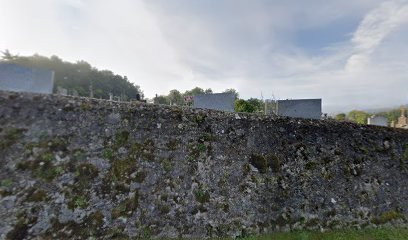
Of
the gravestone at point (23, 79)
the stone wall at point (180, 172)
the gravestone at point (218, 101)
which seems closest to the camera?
the stone wall at point (180, 172)

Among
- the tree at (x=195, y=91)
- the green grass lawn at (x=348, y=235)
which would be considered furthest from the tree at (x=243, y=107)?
the tree at (x=195, y=91)

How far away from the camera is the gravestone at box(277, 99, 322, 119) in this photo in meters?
9.69

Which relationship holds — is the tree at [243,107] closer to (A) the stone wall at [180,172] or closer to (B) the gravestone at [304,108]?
(B) the gravestone at [304,108]

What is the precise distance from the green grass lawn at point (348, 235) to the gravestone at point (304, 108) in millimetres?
4265

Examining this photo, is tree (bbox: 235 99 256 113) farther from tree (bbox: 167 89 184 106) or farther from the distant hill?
the distant hill

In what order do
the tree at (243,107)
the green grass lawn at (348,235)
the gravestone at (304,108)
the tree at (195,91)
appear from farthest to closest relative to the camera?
the tree at (195,91)
the tree at (243,107)
the gravestone at (304,108)
the green grass lawn at (348,235)

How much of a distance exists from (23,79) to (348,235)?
9.60 meters

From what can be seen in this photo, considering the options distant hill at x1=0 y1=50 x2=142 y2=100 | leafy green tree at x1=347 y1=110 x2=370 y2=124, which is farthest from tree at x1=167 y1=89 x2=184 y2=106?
distant hill at x1=0 y1=50 x2=142 y2=100

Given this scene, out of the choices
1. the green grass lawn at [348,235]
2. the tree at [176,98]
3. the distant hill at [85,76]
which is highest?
the distant hill at [85,76]

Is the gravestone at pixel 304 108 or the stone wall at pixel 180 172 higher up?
the gravestone at pixel 304 108

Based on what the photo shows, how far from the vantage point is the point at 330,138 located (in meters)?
7.93

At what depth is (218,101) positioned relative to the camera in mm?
9352

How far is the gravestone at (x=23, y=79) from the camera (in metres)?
6.59

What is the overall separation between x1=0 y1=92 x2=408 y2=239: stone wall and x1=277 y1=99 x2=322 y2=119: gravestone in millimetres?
1480
